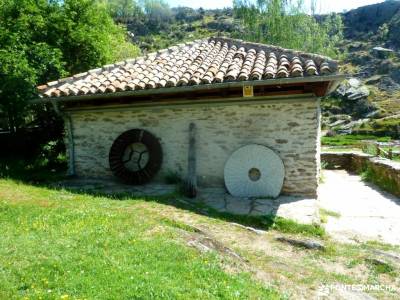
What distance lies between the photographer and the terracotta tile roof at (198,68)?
26.9ft

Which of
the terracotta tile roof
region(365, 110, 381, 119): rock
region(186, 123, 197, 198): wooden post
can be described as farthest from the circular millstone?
region(365, 110, 381, 119): rock

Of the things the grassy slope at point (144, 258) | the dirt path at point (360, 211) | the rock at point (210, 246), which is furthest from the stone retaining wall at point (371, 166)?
the rock at point (210, 246)

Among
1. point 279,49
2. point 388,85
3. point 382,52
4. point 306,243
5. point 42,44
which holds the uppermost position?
point 382,52

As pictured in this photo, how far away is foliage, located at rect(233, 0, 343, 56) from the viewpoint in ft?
91.1

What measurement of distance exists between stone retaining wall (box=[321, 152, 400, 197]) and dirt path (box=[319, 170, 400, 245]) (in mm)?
303

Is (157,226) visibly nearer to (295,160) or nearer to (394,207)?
(295,160)

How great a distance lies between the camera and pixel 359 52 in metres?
65.9

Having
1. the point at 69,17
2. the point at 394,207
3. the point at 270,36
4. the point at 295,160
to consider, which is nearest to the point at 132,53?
the point at 69,17

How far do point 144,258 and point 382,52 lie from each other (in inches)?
2660

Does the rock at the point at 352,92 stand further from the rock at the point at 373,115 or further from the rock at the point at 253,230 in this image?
the rock at the point at 253,230

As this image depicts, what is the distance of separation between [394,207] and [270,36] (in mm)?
Answer: 21328

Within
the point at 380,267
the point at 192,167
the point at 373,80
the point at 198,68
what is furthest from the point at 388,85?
the point at 380,267

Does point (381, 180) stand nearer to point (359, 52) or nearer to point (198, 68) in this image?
point (198, 68)

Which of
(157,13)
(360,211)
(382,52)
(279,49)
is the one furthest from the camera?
(157,13)
